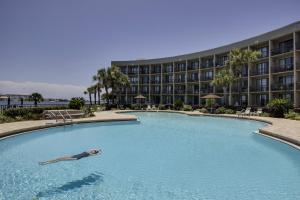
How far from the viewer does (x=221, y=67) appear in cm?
3862

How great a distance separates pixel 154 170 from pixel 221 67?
112ft

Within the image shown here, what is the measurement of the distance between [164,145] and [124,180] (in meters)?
5.24

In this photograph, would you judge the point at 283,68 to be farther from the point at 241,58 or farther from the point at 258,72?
the point at 241,58

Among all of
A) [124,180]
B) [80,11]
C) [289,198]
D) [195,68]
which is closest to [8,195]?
[124,180]

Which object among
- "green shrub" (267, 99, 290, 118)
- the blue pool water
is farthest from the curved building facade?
the blue pool water

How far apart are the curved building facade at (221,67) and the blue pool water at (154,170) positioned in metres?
21.0

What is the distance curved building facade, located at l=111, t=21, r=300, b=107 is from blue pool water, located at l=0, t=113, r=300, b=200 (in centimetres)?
2103

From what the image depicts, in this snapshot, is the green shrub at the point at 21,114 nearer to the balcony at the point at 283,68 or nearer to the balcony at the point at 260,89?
the balcony at the point at 260,89

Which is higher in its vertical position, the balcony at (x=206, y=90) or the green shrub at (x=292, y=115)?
the balcony at (x=206, y=90)

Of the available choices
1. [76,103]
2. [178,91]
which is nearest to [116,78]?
[178,91]

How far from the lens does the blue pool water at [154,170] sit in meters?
6.00

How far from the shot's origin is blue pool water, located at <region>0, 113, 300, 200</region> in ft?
19.7

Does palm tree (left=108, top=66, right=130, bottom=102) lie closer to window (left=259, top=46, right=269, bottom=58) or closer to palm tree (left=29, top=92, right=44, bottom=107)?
palm tree (left=29, top=92, right=44, bottom=107)

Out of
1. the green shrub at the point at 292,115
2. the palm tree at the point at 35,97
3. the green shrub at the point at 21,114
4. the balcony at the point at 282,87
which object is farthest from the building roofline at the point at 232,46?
the green shrub at the point at 21,114
